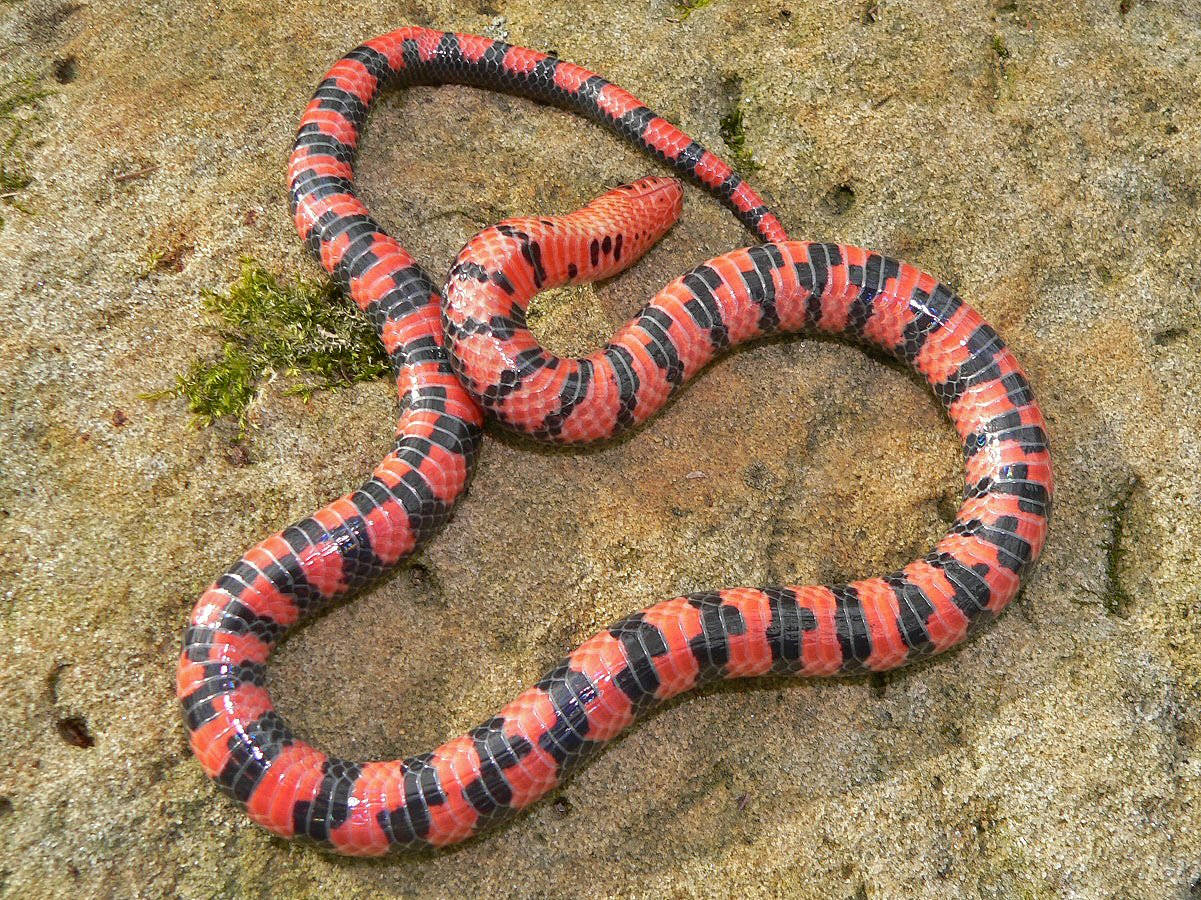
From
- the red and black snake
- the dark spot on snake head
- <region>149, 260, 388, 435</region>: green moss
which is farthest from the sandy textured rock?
the red and black snake

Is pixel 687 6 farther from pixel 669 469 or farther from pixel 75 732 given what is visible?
pixel 75 732

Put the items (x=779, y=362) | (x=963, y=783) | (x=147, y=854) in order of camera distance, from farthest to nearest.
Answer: (x=779, y=362) → (x=963, y=783) → (x=147, y=854)

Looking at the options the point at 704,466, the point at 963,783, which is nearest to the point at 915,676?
the point at 963,783

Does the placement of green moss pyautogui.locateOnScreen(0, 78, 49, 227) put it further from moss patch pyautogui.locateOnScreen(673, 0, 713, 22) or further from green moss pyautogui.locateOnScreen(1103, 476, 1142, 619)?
green moss pyautogui.locateOnScreen(1103, 476, 1142, 619)

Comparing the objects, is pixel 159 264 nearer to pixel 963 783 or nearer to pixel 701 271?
pixel 701 271

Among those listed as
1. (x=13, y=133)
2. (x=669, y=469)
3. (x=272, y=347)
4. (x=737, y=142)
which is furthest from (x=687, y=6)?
(x=13, y=133)
